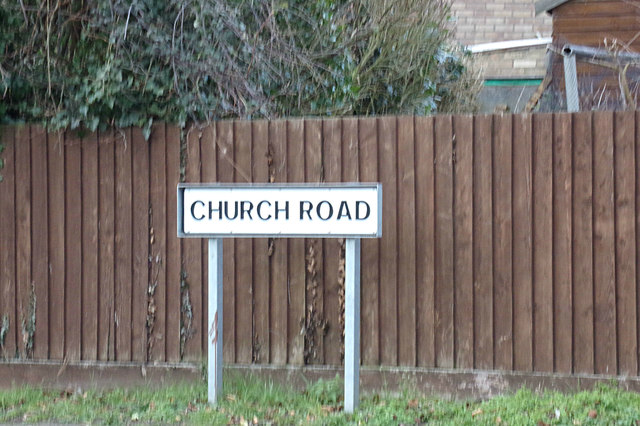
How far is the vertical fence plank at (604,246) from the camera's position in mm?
5457

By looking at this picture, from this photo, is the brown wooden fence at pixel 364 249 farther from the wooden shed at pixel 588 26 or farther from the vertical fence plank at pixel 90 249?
the wooden shed at pixel 588 26

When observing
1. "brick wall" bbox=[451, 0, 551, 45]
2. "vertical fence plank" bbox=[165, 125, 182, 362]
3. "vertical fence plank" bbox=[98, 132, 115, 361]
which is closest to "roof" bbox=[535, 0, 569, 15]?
"brick wall" bbox=[451, 0, 551, 45]

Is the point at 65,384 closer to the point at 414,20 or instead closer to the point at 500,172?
the point at 500,172

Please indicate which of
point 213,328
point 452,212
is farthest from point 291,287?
point 452,212

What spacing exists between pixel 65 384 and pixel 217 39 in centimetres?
311

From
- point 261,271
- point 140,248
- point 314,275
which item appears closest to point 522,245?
point 314,275

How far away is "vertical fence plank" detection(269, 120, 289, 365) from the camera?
19.6 ft

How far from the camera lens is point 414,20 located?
33.6 ft

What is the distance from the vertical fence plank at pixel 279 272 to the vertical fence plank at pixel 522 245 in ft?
5.71

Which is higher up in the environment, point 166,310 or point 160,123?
point 160,123

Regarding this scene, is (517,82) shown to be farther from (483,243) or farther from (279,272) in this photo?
(279,272)

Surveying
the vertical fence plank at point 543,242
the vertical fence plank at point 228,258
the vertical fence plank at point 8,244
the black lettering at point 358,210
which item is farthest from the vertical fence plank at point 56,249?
the vertical fence plank at point 543,242

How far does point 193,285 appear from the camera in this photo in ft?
19.9

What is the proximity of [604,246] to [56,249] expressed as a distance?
14.0 feet
